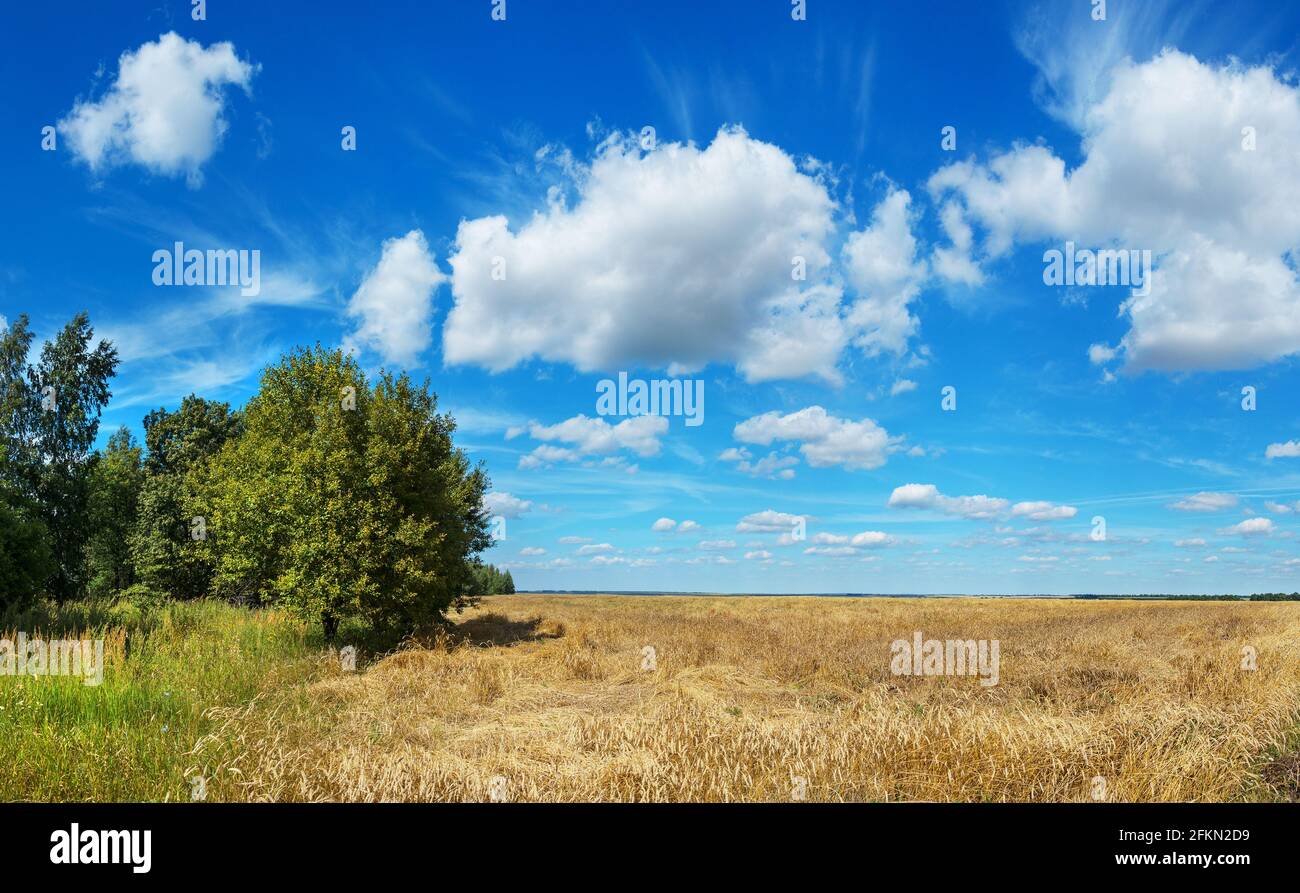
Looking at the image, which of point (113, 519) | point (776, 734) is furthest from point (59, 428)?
point (776, 734)

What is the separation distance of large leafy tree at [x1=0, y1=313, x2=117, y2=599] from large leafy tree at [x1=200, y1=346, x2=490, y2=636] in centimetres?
1928

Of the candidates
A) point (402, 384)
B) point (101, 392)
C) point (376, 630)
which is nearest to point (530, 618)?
point (376, 630)

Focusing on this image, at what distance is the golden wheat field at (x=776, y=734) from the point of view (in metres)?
7.91

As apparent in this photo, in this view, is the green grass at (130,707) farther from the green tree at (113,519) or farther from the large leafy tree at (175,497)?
the green tree at (113,519)

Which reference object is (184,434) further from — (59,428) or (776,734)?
(776,734)

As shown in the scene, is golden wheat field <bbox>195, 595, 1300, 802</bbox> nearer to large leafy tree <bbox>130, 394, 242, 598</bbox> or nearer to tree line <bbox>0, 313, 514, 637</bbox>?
tree line <bbox>0, 313, 514, 637</bbox>

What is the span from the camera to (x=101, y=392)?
131 feet

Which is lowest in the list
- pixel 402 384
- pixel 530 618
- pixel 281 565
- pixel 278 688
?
pixel 530 618

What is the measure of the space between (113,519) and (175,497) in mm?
4335

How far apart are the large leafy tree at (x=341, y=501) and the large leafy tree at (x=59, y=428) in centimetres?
1928

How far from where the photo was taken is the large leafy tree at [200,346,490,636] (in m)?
21.1
